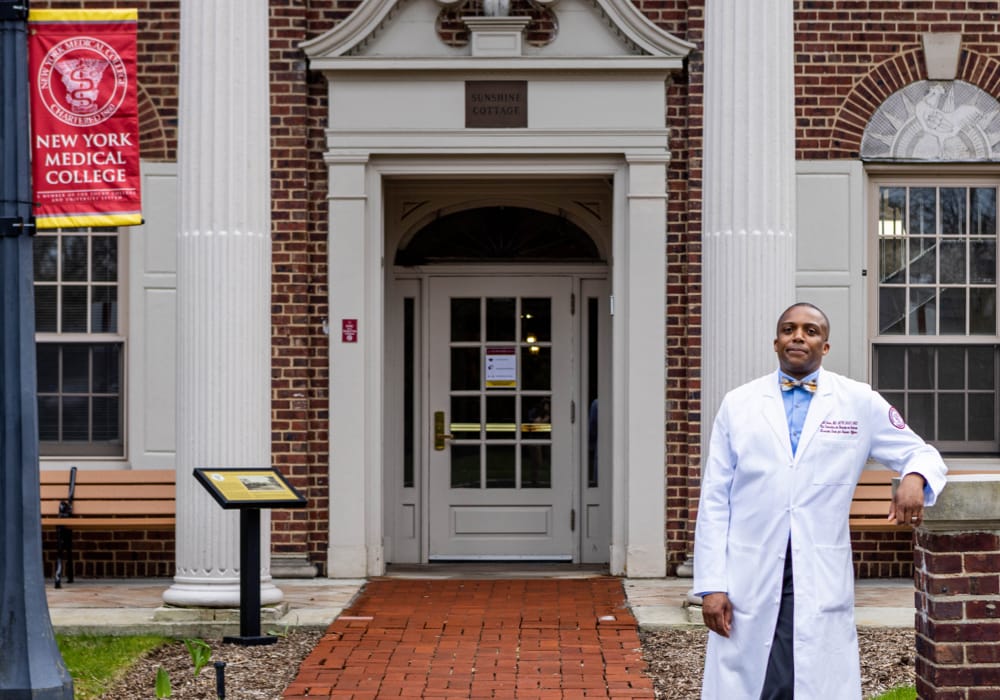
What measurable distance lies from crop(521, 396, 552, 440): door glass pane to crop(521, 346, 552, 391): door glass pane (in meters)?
0.10

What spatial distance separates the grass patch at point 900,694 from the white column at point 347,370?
478cm

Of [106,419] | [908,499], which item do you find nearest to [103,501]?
[106,419]

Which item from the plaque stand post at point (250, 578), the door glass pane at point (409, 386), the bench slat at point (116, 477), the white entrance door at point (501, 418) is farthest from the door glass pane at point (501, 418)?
the plaque stand post at point (250, 578)

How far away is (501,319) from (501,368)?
39 centimetres

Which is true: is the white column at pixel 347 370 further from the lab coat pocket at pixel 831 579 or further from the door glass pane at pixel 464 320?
the lab coat pocket at pixel 831 579

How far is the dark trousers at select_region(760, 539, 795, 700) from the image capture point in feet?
16.9

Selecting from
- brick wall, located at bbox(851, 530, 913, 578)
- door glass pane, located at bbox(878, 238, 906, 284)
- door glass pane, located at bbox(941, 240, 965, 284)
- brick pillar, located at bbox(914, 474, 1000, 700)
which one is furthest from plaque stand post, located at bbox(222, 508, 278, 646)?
door glass pane, located at bbox(941, 240, 965, 284)

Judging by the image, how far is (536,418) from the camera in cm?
1219

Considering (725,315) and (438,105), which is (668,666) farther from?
(438,105)

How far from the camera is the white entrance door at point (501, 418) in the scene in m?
12.1

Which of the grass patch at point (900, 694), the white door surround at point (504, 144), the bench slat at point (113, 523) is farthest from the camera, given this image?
the white door surround at point (504, 144)

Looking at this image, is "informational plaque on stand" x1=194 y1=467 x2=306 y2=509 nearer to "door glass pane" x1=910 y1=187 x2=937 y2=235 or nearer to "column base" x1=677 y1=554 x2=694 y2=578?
"column base" x1=677 y1=554 x2=694 y2=578

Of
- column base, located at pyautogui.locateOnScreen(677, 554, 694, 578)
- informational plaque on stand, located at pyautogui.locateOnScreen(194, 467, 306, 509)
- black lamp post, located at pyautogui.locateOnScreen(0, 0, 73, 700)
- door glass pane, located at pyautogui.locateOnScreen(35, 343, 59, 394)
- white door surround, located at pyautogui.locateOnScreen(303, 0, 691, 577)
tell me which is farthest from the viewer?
door glass pane, located at pyautogui.locateOnScreen(35, 343, 59, 394)

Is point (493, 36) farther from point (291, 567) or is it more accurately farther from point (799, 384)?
point (799, 384)
